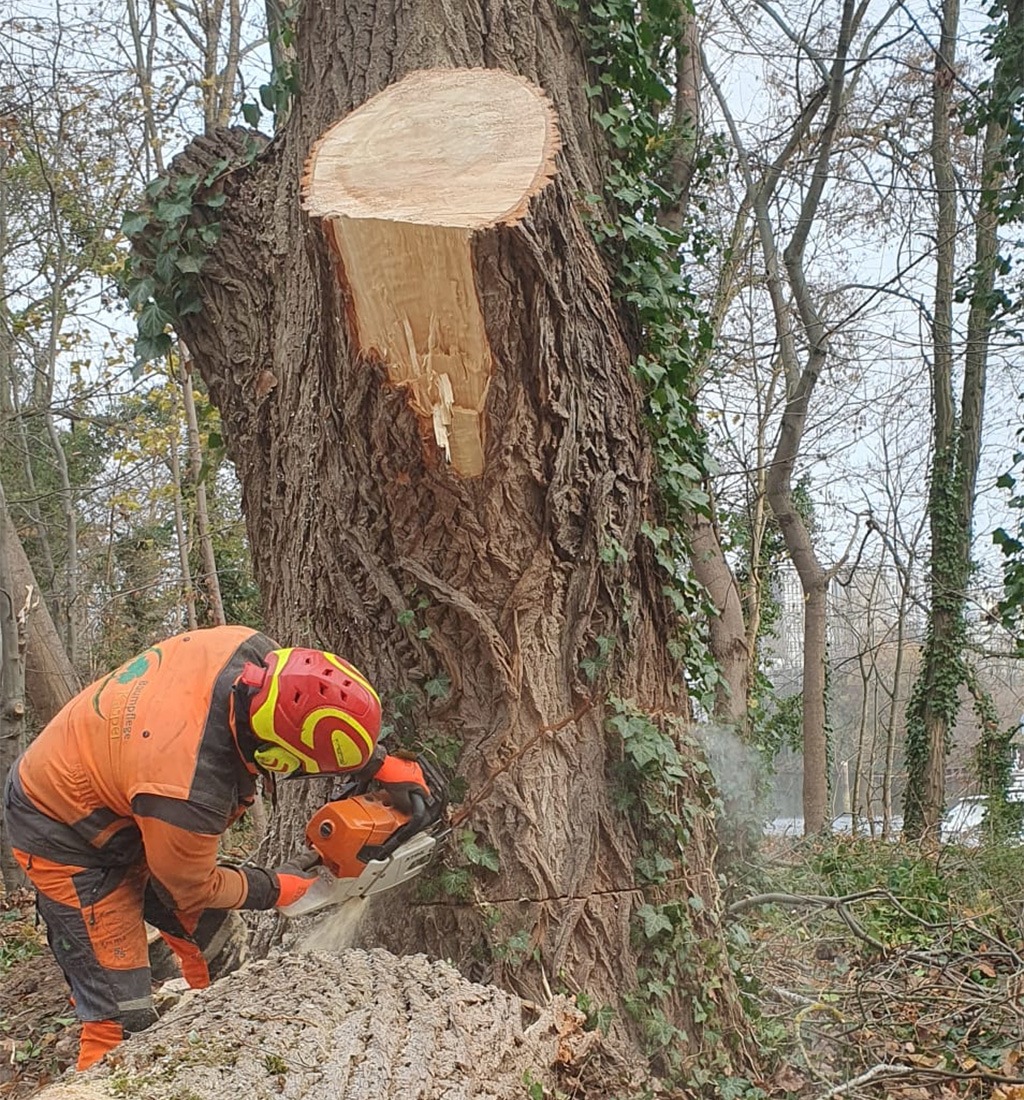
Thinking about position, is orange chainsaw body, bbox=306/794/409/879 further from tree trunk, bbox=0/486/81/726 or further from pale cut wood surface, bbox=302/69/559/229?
tree trunk, bbox=0/486/81/726

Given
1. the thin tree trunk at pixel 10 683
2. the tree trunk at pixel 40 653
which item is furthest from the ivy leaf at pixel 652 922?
the tree trunk at pixel 40 653

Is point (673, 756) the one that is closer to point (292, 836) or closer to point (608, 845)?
point (608, 845)

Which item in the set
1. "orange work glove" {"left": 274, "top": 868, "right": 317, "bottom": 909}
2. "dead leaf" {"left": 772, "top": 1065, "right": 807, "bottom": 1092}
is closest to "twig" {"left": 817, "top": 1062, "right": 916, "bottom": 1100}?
"dead leaf" {"left": 772, "top": 1065, "right": 807, "bottom": 1092}

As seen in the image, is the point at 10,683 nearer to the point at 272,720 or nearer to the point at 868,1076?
the point at 272,720

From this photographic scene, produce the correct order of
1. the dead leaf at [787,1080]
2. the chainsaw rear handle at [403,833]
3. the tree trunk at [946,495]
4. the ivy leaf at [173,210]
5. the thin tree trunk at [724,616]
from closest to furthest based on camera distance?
the chainsaw rear handle at [403,833] → the dead leaf at [787,1080] → the ivy leaf at [173,210] → the thin tree trunk at [724,616] → the tree trunk at [946,495]

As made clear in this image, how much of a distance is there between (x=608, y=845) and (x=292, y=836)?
1.01m

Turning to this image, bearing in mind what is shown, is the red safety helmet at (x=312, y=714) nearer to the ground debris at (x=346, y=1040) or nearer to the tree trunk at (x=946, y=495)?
the ground debris at (x=346, y=1040)

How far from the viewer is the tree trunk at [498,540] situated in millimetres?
2748

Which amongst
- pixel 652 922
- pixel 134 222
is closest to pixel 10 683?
pixel 134 222

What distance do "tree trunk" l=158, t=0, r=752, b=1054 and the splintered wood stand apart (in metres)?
0.05

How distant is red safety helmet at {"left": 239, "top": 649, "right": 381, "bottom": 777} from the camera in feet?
8.07

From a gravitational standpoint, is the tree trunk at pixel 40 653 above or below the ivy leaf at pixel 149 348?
below

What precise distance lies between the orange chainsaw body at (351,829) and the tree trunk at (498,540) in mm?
249

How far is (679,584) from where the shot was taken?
130 inches
